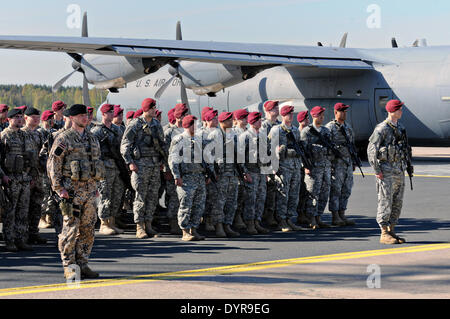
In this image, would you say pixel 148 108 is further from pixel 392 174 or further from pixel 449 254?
pixel 449 254

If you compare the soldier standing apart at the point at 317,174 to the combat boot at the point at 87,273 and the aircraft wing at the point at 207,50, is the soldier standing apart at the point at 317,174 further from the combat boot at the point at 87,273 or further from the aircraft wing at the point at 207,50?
the aircraft wing at the point at 207,50

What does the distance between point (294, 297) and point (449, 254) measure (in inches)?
130

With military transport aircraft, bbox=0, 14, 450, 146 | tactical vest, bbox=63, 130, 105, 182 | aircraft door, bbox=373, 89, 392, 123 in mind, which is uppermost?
military transport aircraft, bbox=0, 14, 450, 146

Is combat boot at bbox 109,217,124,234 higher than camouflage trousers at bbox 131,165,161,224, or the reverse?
camouflage trousers at bbox 131,165,161,224

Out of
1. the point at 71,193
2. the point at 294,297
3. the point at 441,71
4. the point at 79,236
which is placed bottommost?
the point at 294,297

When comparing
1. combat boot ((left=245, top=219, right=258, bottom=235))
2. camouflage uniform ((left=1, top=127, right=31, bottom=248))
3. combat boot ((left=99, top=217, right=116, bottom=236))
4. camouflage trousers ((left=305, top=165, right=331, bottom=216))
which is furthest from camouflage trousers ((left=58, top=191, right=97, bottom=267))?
camouflage trousers ((left=305, top=165, right=331, bottom=216))

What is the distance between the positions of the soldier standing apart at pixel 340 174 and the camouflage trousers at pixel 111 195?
12.0ft

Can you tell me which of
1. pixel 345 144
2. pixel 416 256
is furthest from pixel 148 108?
pixel 416 256

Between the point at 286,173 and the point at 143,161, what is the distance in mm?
2455

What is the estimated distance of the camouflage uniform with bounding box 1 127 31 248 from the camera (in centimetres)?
1032

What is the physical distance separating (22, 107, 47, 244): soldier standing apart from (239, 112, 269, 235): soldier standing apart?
3.26 metres

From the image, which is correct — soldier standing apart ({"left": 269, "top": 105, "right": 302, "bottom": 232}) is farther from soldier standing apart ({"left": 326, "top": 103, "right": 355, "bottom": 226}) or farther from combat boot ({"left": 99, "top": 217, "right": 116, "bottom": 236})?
combat boot ({"left": 99, "top": 217, "right": 116, "bottom": 236})

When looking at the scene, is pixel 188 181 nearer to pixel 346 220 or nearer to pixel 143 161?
pixel 143 161

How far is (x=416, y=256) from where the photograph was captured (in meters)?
9.52
